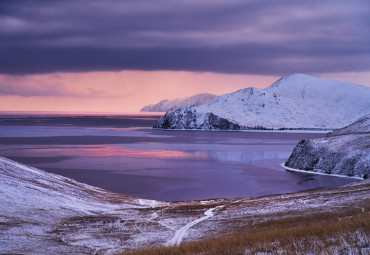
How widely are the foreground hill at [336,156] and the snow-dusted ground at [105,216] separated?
73.2 feet

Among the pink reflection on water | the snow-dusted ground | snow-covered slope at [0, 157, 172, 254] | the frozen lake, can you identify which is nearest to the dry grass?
the snow-dusted ground

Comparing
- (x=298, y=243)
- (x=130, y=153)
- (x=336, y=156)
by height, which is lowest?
(x=130, y=153)

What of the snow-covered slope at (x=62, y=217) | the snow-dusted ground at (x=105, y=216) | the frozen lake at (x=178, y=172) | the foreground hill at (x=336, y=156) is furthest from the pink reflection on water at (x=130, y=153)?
the snow-dusted ground at (x=105, y=216)

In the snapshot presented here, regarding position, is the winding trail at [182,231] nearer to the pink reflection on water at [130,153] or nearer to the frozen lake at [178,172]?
the frozen lake at [178,172]

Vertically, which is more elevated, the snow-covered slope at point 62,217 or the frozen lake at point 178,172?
the snow-covered slope at point 62,217

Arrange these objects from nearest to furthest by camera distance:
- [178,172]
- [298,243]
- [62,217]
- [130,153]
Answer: [298,243], [62,217], [178,172], [130,153]

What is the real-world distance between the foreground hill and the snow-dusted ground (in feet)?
73.2

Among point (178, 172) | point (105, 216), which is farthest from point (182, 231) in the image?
point (178, 172)

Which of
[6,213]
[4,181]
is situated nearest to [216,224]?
[6,213]

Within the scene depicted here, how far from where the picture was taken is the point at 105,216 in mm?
32969

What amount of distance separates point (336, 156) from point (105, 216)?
44.3m

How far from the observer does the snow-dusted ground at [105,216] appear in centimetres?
2397

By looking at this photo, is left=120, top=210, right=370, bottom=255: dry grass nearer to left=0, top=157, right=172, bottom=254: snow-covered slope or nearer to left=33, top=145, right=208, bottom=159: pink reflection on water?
left=0, top=157, right=172, bottom=254: snow-covered slope

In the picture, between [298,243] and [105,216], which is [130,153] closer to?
[105,216]
